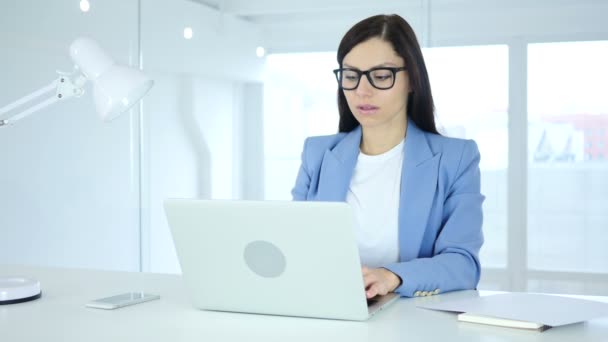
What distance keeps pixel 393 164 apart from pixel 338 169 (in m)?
0.17

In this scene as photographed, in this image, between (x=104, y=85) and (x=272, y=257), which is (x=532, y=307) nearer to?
(x=272, y=257)

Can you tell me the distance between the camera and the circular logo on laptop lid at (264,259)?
1.66 m

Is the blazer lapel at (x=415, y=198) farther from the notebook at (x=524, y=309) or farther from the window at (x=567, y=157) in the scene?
the window at (x=567, y=157)

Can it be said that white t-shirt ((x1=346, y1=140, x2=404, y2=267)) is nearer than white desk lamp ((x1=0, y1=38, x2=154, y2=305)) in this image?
No

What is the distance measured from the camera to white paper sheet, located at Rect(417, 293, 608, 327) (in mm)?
1635

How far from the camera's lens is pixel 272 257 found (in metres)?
1.67

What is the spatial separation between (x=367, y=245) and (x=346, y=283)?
2.67 ft

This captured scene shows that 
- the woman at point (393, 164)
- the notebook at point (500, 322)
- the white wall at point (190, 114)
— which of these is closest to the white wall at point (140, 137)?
the white wall at point (190, 114)

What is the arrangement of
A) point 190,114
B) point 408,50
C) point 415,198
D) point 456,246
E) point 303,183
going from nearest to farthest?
point 456,246, point 415,198, point 408,50, point 303,183, point 190,114

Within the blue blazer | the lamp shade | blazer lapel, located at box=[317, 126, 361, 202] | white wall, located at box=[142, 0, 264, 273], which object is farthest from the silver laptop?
white wall, located at box=[142, 0, 264, 273]

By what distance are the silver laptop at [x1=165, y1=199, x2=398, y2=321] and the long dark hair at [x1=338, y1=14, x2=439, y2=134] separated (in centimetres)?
87

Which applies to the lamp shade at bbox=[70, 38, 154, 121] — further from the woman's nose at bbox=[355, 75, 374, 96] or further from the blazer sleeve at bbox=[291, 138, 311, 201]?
the blazer sleeve at bbox=[291, 138, 311, 201]

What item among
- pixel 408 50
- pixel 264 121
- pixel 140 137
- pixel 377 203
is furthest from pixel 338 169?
pixel 140 137

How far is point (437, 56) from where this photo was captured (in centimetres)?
392
